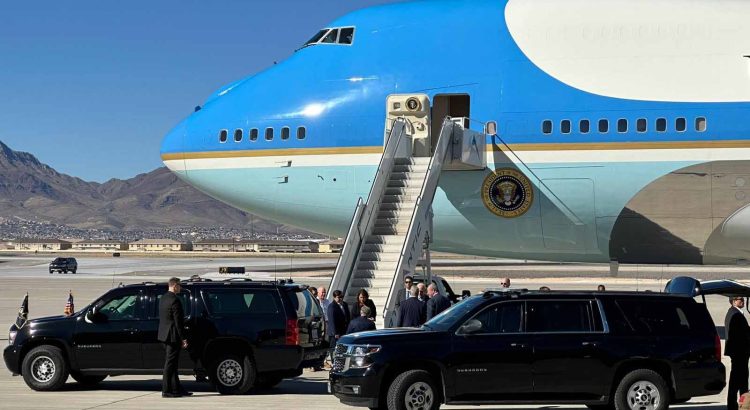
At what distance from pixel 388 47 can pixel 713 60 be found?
302 inches

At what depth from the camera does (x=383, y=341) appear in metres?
14.4

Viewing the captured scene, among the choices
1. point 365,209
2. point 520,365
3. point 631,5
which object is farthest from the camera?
point 631,5

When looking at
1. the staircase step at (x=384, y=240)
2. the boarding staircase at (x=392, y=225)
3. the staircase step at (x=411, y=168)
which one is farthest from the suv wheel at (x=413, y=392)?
the staircase step at (x=411, y=168)

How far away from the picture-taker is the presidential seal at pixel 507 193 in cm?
2616

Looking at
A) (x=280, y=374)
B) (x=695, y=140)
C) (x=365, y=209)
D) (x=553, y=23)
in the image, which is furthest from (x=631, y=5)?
(x=280, y=374)

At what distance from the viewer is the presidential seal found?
26.2 metres

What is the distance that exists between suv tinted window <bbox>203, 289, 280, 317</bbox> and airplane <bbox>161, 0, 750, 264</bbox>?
381 inches

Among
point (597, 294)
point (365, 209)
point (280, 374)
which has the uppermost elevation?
point (365, 209)

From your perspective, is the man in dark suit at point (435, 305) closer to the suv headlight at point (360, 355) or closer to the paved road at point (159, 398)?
the paved road at point (159, 398)

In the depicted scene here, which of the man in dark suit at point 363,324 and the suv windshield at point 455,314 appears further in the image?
the man in dark suit at point 363,324

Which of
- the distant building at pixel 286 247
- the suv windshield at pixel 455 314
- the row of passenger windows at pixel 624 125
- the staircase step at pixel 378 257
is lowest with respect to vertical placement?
the suv windshield at pixel 455 314

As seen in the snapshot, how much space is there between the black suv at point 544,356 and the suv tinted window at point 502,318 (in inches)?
0.5

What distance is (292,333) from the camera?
1725cm

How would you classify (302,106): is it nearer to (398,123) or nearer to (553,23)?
(398,123)
